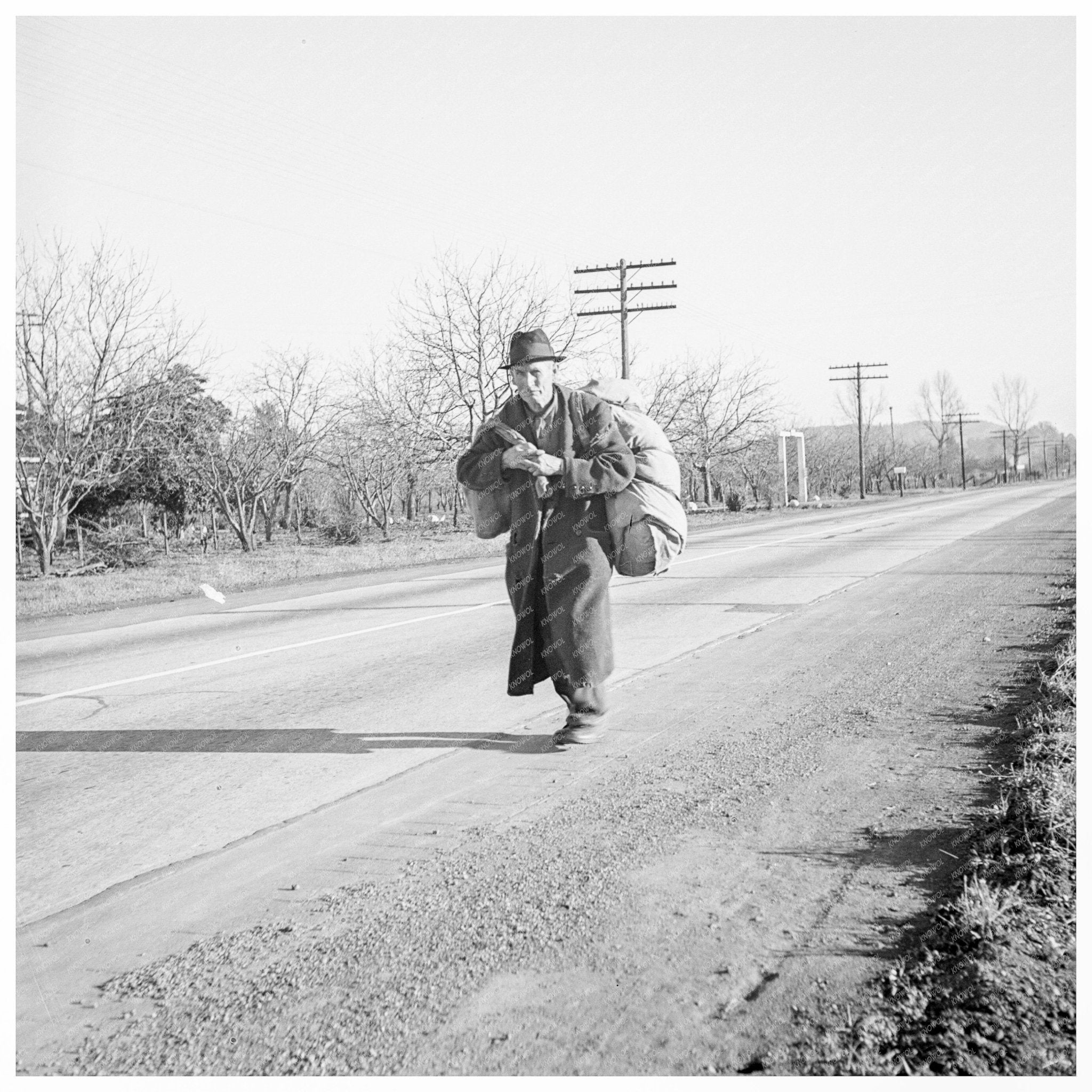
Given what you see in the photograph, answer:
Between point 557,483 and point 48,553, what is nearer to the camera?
point 557,483

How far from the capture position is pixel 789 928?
276cm

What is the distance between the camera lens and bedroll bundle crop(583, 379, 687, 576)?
14.4ft

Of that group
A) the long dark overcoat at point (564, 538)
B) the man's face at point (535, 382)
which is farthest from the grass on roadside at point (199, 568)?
the man's face at point (535, 382)

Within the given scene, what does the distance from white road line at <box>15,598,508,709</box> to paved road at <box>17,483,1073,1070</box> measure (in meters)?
0.04

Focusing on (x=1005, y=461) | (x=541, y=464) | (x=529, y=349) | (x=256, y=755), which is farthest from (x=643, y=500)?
(x=1005, y=461)

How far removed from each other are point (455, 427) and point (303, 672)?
7.41 metres

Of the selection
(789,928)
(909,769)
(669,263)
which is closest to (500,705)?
(909,769)

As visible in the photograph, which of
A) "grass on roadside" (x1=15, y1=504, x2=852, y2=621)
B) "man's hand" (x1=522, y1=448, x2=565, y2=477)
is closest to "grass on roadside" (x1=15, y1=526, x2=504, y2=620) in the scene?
"grass on roadside" (x1=15, y1=504, x2=852, y2=621)

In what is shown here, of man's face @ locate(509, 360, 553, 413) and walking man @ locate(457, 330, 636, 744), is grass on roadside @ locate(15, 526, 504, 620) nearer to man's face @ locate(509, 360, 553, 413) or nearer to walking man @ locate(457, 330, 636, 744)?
walking man @ locate(457, 330, 636, 744)

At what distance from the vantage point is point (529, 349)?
4.15m

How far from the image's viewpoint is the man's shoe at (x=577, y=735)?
15.4 feet
